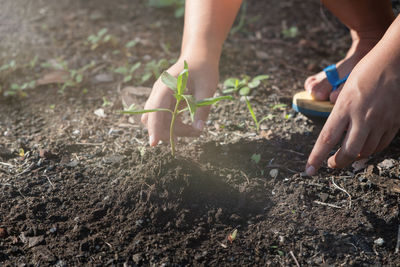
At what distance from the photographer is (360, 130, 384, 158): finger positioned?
1.34 m

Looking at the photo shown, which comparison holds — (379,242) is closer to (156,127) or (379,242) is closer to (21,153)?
(156,127)

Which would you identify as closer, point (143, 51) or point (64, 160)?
point (64, 160)

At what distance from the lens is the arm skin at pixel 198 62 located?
162 cm

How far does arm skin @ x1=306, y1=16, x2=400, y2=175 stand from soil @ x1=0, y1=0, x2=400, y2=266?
12.3 inches

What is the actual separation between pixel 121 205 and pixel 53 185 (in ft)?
1.16

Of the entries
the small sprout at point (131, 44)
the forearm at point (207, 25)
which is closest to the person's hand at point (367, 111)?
the forearm at point (207, 25)

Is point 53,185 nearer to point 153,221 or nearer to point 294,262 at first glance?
point 153,221

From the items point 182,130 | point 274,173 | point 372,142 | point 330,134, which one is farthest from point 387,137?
point 182,130

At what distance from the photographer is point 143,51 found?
2.90 m

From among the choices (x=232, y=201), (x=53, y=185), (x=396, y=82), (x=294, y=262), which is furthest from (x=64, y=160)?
(x=396, y=82)

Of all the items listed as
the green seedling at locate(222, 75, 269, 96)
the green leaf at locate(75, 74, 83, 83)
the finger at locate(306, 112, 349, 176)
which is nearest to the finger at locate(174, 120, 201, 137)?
the finger at locate(306, 112, 349, 176)

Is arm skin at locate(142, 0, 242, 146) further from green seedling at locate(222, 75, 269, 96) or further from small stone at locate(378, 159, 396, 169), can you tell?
small stone at locate(378, 159, 396, 169)

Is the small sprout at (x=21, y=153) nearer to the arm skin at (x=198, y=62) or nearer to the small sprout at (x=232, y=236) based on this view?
the arm skin at (x=198, y=62)

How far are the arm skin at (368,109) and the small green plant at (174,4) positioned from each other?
2089 millimetres
